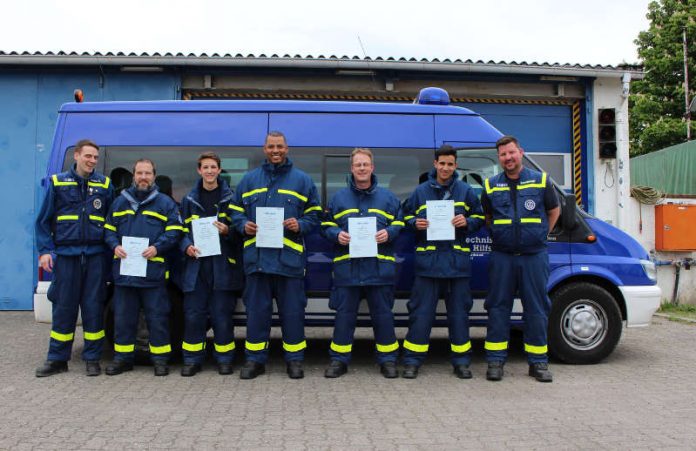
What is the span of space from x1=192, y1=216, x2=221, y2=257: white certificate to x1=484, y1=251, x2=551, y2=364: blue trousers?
2473mm

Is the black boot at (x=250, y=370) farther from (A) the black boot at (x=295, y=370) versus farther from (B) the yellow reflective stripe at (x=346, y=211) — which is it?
(B) the yellow reflective stripe at (x=346, y=211)

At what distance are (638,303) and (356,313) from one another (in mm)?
2843

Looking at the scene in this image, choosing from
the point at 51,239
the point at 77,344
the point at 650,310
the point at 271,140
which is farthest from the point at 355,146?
the point at 77,344

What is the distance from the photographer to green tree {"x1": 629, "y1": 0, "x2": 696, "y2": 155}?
23.4 meters

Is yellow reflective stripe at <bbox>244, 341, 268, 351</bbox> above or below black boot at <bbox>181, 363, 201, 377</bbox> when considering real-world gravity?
above

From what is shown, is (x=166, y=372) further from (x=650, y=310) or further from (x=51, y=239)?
(x=650, y=310)

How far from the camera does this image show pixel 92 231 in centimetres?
562

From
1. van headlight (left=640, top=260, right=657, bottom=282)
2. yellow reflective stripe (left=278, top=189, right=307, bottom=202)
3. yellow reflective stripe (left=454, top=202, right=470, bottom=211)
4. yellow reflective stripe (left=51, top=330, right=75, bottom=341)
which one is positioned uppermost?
yellow reflective stripe (left=278, top=189, right=307, bottom=202)

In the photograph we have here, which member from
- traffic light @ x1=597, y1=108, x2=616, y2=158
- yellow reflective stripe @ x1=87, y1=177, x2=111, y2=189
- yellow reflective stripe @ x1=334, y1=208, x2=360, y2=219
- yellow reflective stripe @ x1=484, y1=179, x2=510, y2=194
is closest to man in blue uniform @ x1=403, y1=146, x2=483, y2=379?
yellow reflective stripe @ x1=484, y1=179, x2=510, y2=194

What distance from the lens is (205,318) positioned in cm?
577

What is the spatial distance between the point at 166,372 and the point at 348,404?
6.36 ft

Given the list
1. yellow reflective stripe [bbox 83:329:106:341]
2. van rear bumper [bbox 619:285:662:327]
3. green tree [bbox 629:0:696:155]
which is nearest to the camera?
yellow reflective stripe [bbox 83:329:106:341]

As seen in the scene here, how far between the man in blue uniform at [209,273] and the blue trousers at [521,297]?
2312 millimetres

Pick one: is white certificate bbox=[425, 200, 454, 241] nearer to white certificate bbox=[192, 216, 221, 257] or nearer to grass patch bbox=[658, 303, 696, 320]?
white certificate bbox=[192, 216, 221, 257]
